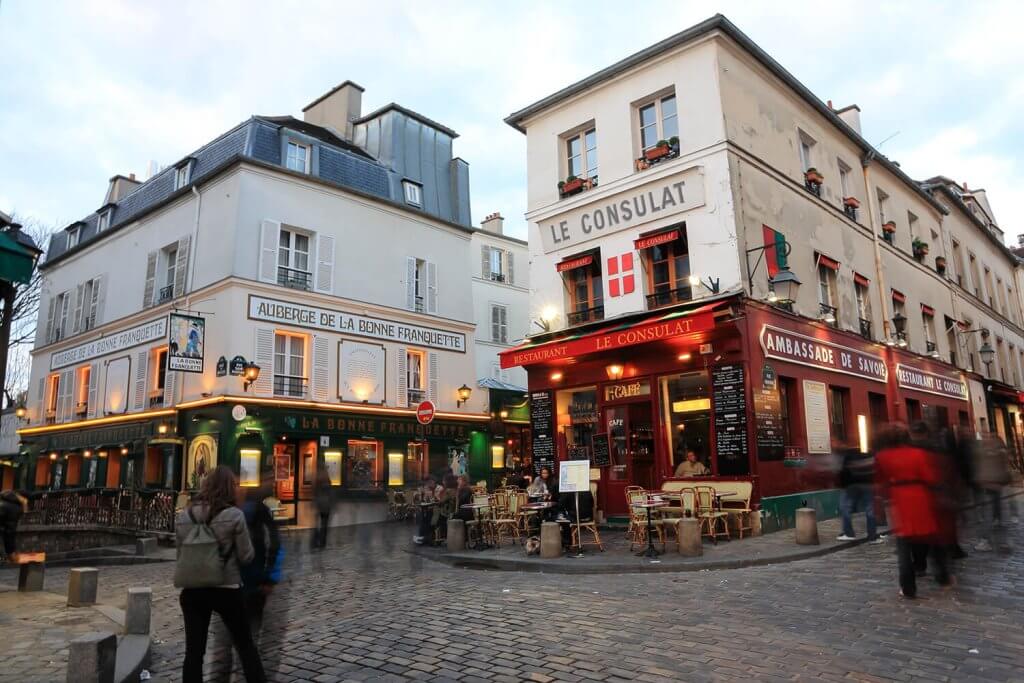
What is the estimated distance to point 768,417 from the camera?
1211 cm

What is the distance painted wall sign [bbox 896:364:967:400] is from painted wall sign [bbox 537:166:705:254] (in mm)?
8016

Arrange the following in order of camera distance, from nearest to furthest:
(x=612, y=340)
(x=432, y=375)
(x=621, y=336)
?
(x=621, y=336), (x=612, y=340), (x=432, y=375)

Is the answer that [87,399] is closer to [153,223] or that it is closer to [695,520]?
[153,223]

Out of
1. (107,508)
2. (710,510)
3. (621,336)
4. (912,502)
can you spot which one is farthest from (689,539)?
(107,508)

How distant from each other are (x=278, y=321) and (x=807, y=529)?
13587 millimetres

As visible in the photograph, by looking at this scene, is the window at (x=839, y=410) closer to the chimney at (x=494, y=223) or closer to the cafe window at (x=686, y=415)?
the cafe window at (x=686, y=415)

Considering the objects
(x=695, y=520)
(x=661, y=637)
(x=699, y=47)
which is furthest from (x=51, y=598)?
(x=699, y=47)

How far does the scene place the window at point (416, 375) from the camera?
67.8 ft

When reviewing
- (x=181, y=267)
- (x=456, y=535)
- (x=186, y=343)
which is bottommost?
(x=456, y=535)

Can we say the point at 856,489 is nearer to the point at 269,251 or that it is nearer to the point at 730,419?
the point at 730,419

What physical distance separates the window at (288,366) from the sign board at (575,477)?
982cm

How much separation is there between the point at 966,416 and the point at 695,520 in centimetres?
1597

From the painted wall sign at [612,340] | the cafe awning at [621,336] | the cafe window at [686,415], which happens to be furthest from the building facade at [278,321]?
the cafe window at [686,415]

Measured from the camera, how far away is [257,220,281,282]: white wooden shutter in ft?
58.9
